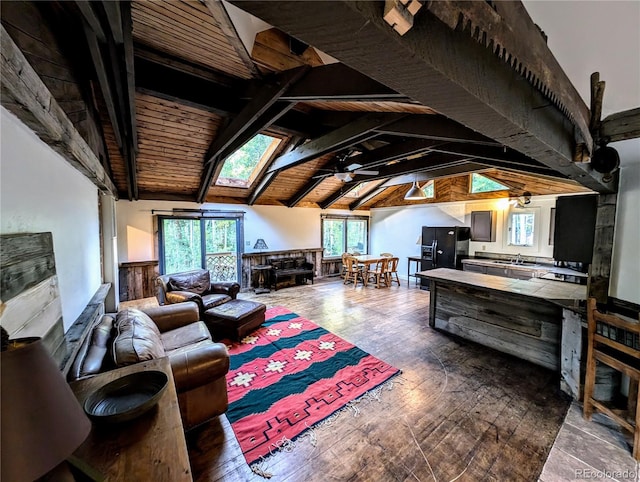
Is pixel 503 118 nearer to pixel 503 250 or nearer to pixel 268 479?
pixel 268 479

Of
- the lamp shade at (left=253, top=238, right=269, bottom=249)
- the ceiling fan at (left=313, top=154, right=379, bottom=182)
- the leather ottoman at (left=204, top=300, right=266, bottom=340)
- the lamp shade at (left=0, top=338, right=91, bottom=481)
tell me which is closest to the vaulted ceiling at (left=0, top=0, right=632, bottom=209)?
the ceiling fan at (left=313, top=154, right=379, bottom=182)

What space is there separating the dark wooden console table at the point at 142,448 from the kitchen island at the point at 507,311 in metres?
3.41

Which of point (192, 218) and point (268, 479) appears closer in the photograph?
point (268, 479)

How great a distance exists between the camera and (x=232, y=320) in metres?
3.68

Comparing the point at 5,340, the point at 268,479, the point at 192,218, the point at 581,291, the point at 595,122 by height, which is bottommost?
the point at 268,479

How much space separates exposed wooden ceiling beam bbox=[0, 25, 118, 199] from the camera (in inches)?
39.5

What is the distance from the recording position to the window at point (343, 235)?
8.63m

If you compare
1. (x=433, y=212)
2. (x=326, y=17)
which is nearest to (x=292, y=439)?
(x=326, y=17)

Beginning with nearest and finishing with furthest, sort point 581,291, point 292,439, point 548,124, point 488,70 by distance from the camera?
point 488,70 < point 548,124 < point 292,439 < point 581,291

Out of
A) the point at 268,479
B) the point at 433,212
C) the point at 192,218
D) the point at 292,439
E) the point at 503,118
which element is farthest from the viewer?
the point at 433,212

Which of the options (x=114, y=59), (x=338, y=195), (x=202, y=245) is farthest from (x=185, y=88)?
(x=338, y=195)

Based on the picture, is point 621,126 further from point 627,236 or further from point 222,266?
point 222,266

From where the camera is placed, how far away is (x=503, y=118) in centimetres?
111

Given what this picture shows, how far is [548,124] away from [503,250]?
586 cm
